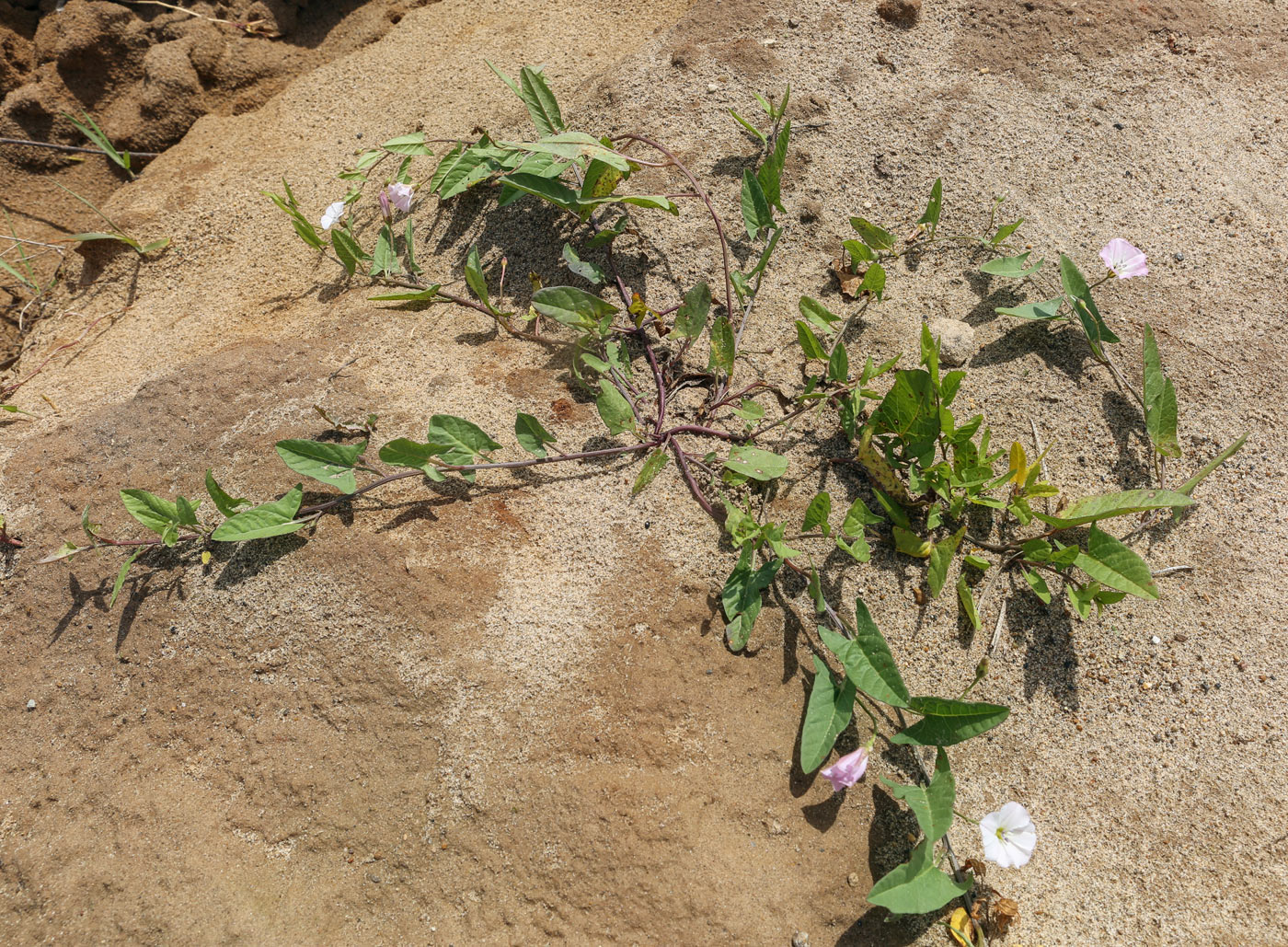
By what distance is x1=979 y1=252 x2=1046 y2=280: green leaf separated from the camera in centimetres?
188

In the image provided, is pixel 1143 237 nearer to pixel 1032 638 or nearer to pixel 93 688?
pixel 1032 638

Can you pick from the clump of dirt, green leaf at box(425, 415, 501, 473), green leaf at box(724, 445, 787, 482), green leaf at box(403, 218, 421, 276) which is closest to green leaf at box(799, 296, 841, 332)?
green leaf at box(724, 445, 787, 482)

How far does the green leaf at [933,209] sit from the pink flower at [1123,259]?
42cm

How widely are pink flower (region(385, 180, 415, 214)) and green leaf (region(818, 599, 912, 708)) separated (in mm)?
1684

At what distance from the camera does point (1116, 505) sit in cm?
156

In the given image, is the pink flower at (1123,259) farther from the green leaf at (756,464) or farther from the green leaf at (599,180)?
the green leaf at (599,180)

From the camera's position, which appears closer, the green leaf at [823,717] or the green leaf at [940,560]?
the green leaf at [823,717]

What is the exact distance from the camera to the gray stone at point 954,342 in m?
1.80

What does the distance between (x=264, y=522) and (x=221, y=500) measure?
0.34ft

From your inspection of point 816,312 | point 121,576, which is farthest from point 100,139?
point 816,312

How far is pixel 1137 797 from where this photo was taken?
1439 millimetres

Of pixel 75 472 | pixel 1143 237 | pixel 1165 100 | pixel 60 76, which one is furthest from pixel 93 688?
pixel 1165 100

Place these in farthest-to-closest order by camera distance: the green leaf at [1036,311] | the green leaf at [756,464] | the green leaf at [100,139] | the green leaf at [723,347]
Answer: the green leaf at [100,139]
the green leaf at [1036,311]
the green leaf at [723,347]
the green leaf at [756,464]

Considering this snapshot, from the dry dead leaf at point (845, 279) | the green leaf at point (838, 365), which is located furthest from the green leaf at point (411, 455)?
the dry dead leaf at point (845, 279)
